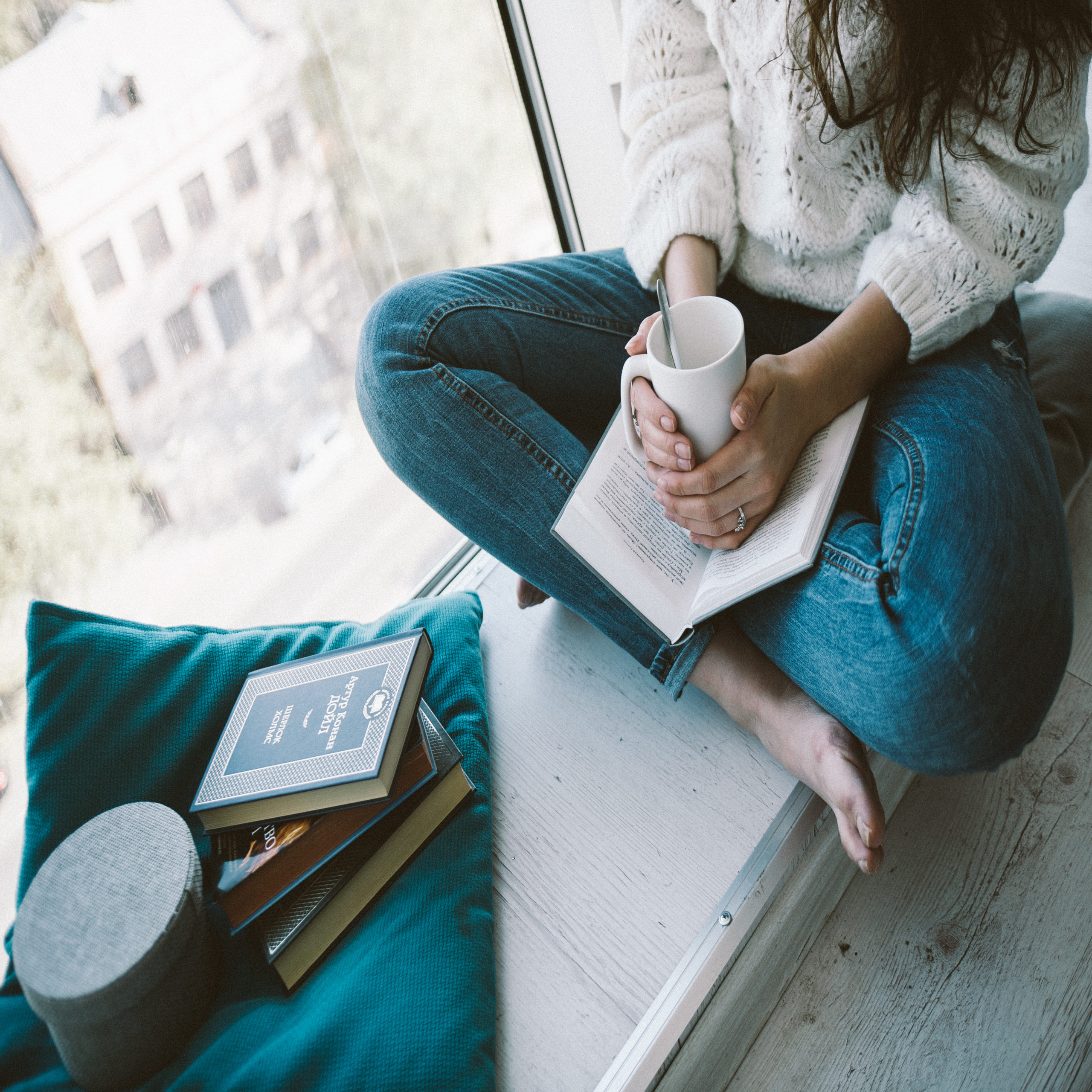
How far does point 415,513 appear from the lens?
52.7 inches

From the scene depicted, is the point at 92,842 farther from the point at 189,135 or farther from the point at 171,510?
the point at 189,135

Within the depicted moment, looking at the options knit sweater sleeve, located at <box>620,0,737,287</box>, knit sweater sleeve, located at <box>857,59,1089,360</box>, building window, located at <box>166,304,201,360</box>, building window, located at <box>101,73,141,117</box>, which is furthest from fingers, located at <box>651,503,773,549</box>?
building window, located at <box>101,73,141,117</box>

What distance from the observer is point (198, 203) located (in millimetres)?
962

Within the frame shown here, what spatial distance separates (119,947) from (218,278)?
786 millimetres

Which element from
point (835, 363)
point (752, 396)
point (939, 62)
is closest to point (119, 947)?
point (752, 396)

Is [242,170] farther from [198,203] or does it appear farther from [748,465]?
[748,465]

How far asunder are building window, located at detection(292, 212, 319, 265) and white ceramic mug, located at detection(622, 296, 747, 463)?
0.65m

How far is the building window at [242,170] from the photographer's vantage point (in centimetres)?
100

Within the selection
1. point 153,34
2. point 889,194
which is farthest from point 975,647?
point 153,34

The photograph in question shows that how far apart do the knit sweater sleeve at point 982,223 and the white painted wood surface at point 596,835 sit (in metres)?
0.47

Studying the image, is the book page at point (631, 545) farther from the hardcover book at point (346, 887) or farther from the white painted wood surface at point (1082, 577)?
the white painted wood surface at point (1082, 577)

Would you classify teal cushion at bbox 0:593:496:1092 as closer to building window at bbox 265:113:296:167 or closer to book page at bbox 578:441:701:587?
book page at bbox 578:441:701:587

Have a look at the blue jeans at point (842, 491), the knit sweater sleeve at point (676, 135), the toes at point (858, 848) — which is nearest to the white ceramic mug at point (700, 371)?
the blue jeans at point (842, 491)

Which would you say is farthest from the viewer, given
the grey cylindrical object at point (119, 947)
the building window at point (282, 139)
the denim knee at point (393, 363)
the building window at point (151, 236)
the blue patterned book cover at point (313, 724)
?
the building window at point (282, 139)
